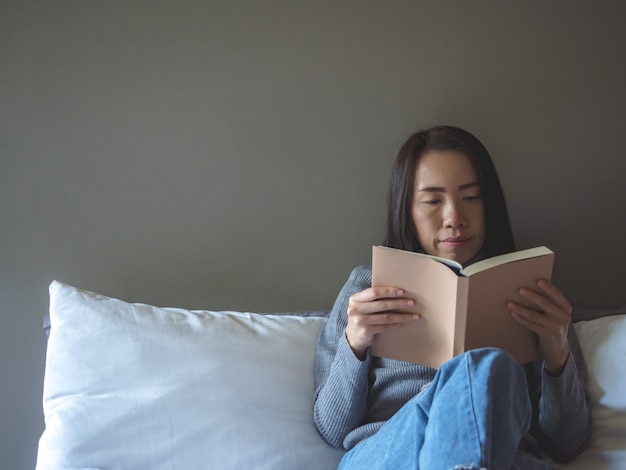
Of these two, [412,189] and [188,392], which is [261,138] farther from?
[188,392]

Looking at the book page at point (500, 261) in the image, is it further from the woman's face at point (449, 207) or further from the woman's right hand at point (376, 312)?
the woman's face at point (449, 207)

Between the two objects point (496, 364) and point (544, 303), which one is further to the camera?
point (544, 303)

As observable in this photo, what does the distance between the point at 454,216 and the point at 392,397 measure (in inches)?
15.3

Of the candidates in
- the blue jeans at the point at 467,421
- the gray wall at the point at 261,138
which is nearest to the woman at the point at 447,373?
the blue jeans at the point at 467,421

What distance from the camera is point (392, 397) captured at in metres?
1.27

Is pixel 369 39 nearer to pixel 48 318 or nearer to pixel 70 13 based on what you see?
pixel 70 13

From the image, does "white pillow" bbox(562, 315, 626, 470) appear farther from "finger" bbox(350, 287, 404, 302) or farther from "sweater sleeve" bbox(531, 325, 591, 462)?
"finger" bbox(350, 287, 404, 302)

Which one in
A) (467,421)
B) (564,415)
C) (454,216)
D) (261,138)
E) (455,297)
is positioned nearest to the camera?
(467,421)

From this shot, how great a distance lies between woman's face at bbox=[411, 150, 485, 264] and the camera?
4.38 feet

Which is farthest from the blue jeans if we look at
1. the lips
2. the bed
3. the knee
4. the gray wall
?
the gray wall

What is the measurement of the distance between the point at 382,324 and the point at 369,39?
80 centimetres

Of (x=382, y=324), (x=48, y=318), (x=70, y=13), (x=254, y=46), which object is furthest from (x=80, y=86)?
(x=382, y=324)

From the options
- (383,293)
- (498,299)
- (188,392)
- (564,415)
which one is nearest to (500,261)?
(498,299)

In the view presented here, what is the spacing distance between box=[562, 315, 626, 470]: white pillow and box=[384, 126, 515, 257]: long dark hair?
260mm
